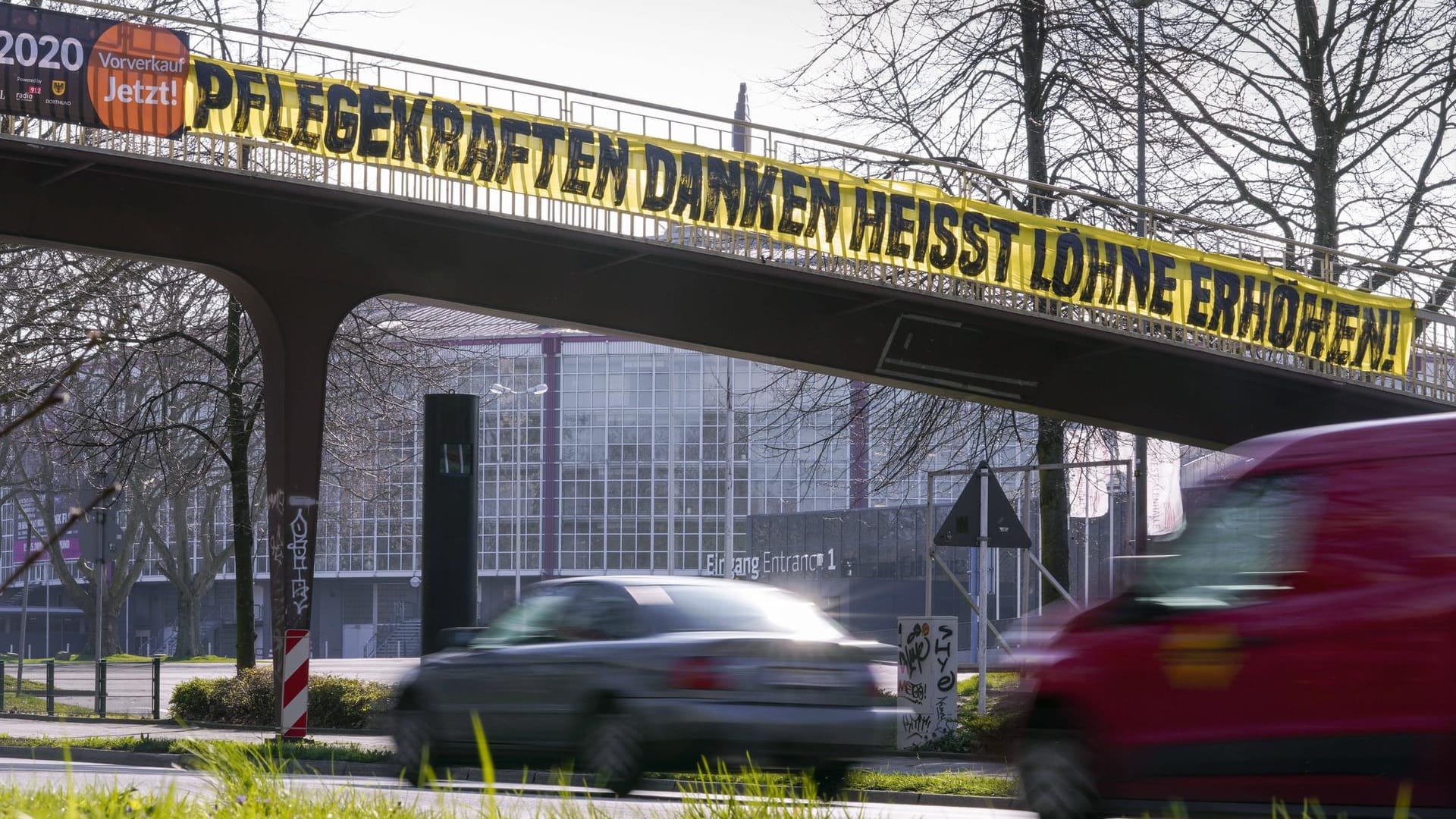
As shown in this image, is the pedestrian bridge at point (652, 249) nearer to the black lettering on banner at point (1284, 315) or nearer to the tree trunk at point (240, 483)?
the black lettering on banner at point (1284, 315)

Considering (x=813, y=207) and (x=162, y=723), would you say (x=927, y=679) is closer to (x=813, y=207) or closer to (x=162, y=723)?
(x=813, y=207)

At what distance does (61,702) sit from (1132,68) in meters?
21.9

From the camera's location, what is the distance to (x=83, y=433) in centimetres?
2266

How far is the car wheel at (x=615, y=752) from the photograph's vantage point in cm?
938

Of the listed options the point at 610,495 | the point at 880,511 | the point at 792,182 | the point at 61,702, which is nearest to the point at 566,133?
the point at 792,182

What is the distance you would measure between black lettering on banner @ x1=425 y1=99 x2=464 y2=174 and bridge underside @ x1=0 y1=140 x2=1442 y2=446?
55 cm

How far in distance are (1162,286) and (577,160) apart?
8157mm

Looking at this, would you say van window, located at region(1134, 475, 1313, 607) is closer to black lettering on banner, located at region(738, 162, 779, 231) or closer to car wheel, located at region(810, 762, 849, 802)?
car wheel, located at region(810, 762, 849, 802)

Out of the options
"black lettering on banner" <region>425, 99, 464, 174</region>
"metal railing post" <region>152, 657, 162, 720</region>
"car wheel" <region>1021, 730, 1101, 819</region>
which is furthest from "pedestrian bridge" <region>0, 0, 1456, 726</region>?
"car wheel" <region>1021, 730, 1101, 819</region>

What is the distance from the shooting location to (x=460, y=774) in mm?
13641

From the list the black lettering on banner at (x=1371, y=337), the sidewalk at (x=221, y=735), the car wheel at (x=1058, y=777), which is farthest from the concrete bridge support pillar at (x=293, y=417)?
the black lettering on banner at (x=1371, y=337)

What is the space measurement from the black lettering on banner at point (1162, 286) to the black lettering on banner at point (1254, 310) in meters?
1.07

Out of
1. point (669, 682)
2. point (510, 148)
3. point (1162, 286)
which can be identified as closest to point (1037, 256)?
point (1162, 286)

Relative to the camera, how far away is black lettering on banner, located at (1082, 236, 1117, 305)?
20.1 meters
